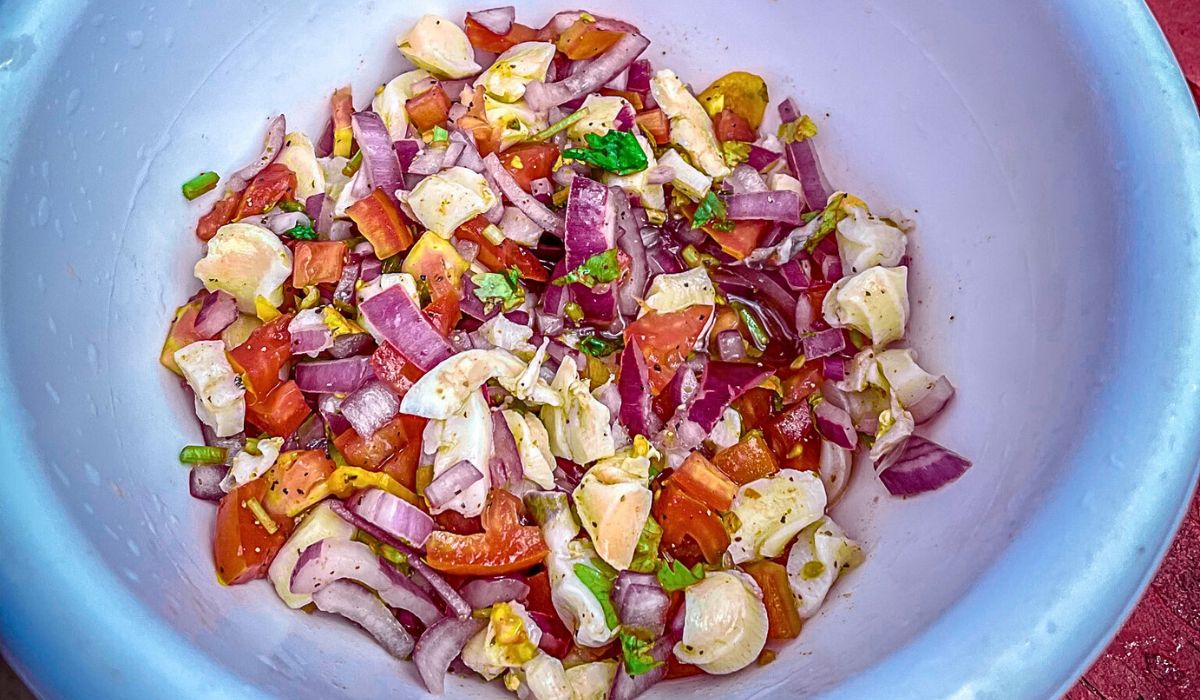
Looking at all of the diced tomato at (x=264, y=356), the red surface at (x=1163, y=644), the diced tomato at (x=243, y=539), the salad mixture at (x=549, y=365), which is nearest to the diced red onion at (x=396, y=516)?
the salad mixture at (x=549, y=365)

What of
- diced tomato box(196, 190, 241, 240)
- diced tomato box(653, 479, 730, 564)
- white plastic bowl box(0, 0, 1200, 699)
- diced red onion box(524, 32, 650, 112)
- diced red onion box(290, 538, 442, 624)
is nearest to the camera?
white plastic bowl box(0, 0, 1200, 699)

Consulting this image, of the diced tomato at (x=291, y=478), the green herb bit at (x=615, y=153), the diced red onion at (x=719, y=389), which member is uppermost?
the green herb bit at (x=615, y=153)

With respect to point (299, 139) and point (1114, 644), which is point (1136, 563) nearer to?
point (1114, 644)

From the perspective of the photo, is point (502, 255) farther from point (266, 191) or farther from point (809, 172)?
point (809, 172)

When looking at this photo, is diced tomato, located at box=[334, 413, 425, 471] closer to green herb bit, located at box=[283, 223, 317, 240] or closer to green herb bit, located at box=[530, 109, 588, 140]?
green herb bit, located at box=[283, 223, 317, 240]

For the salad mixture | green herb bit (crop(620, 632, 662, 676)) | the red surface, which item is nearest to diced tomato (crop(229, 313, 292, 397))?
the salad mixture

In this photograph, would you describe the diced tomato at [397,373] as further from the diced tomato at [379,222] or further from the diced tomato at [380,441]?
the diced tomato at [379,222]

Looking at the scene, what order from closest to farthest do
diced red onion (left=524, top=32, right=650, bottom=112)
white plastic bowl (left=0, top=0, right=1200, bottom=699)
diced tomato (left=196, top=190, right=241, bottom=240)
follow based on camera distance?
white plastic bowl (left=0, top=0, right=1200, bottom=699) < diced tomato (left=196, top=190, right=241, bottom=240) < diced red onion (left=524, top=32, right=650, bottom=112)
